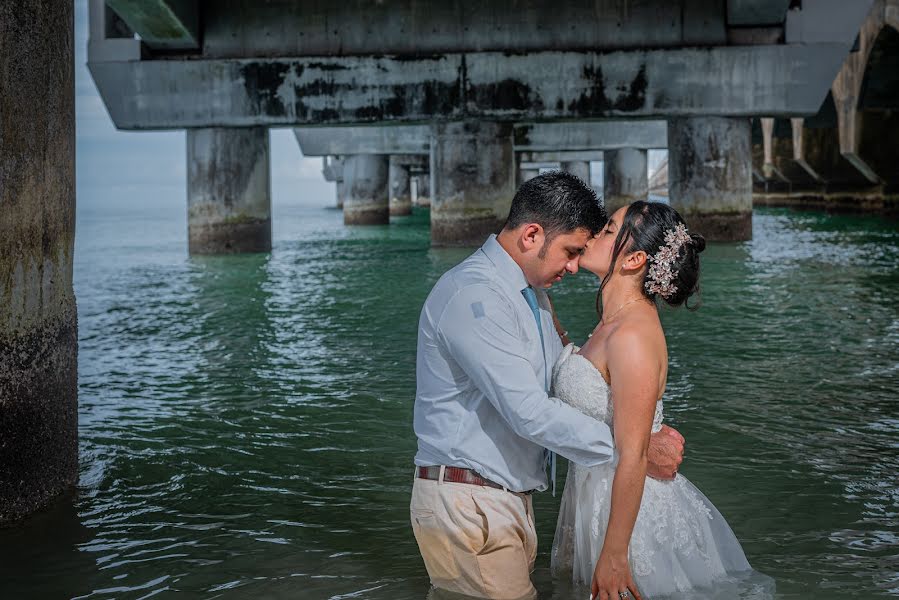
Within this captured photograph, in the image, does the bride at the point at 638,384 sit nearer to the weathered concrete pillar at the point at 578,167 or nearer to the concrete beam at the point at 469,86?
the concrete beam at the point at 469,86

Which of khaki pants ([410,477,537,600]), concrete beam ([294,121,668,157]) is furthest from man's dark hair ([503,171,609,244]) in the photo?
concrete beam ([294,121,668,157])

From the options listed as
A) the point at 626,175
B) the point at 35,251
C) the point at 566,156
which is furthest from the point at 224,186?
the point at 566,156

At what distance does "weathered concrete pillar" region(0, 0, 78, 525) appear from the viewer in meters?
4.97

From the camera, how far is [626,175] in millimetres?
43969

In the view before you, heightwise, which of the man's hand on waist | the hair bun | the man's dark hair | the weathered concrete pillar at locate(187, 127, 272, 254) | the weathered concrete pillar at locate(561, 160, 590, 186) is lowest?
the man's hand on waist

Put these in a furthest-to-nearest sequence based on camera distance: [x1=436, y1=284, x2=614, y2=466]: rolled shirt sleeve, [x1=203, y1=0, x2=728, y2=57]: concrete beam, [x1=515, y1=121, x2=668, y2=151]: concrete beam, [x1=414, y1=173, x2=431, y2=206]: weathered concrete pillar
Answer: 1. [x1=414, y1=173, x2=431, y2=206]: weathered concrete pillar
2. [x1=515, y1=121, x2=668, y2=151]: concrete beam
3. [x1=203, y1=0, x2=728, y2=57]: concrete beam
4. [x1=436, y1=284, x2=614, y2=466]: rolled shirt sleeve

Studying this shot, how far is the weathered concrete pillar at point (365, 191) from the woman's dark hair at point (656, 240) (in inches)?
1587

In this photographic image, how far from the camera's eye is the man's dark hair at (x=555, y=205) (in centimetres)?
353

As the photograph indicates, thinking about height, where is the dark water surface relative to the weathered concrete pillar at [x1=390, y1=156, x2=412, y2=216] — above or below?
below

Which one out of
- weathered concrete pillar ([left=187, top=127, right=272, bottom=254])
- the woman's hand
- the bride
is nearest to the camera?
the woman's hand

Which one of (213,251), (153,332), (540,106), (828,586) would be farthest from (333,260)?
(828,586)

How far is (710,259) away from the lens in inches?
827

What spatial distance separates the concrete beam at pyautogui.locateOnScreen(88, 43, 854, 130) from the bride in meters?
19.6

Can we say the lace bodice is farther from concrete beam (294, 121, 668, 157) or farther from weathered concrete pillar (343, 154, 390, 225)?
weathered concrete pillar (343, 154, 390, 225)
